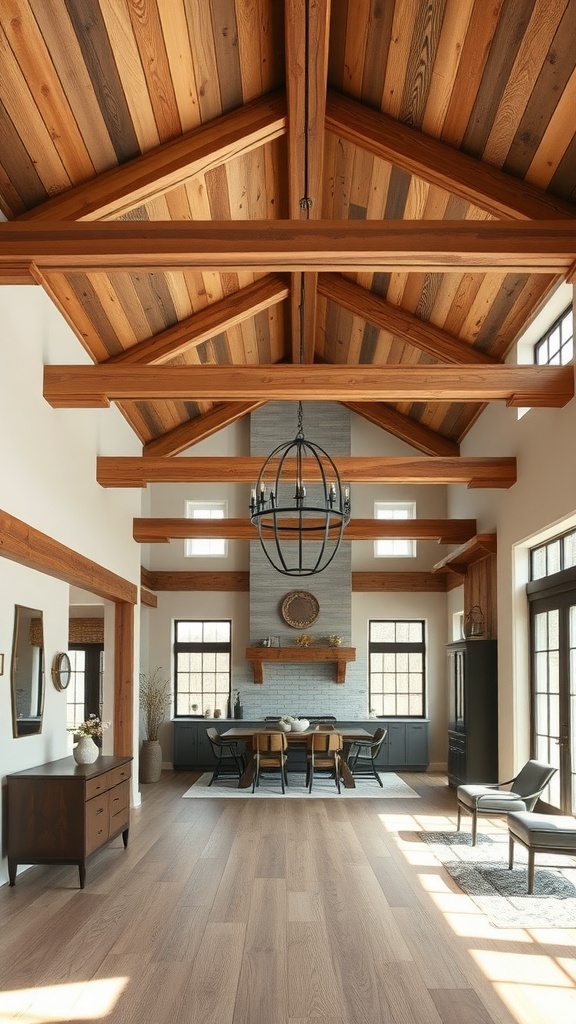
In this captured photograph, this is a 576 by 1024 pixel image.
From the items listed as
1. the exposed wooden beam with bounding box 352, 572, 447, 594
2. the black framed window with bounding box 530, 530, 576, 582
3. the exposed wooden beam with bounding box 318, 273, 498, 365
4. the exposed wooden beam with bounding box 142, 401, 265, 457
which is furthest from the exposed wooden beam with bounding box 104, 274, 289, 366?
the exposed wooden beam with bounding box 352, 572, 447, 594

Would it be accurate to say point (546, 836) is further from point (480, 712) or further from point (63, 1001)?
point (480, 712)

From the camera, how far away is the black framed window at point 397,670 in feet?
46.0

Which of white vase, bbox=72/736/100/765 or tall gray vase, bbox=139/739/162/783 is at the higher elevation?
white vase, bbox=72/736/100/765

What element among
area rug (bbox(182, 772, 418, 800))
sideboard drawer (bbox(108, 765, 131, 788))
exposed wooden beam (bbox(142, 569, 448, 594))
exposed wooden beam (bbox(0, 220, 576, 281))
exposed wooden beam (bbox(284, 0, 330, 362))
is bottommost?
area rug (bbox(182, 772, 418, 800))

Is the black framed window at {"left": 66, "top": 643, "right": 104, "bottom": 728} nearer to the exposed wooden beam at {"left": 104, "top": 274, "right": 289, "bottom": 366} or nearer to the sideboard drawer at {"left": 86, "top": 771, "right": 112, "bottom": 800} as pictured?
the exposed wooden beam at {"left": 104, "top": 274, "right": 289, "bottom": 366}

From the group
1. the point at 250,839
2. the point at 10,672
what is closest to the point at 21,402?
the point at 10,672

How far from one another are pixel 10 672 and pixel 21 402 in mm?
2075

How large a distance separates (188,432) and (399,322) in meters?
3.66

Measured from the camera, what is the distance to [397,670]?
14086 millimetres

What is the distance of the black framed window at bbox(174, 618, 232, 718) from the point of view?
14.0 m

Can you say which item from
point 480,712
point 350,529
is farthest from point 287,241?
point 350,529

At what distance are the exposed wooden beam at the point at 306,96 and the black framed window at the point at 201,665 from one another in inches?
309

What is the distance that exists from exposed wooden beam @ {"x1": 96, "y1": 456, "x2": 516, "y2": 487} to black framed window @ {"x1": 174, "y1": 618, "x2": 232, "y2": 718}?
5121 mm

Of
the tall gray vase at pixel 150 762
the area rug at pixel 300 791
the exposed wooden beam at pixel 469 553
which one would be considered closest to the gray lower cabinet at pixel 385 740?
the tall gray vase at pixel 150 762
